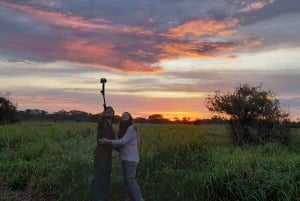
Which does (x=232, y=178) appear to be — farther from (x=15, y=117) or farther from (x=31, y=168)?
(x=15, y=117)

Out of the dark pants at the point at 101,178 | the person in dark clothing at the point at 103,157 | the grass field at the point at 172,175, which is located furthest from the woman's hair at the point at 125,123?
the grass field at the point at 172,175

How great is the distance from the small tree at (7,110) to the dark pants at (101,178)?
32.0 metres

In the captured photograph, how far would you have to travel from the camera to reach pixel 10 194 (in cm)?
1359

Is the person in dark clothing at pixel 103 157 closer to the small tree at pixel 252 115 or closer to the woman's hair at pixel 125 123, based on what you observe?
the woman's hair at pixel 125 123

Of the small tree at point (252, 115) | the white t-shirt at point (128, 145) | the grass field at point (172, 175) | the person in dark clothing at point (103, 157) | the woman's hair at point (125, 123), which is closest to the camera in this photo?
the white t-shirt at point (128, 145)

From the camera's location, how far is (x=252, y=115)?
21641 mm

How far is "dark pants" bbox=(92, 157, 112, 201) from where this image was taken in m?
11.9

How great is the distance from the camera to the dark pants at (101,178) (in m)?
11.9

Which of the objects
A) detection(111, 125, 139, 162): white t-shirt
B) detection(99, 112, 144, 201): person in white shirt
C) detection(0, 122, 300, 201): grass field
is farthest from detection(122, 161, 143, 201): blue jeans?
detection(0, 122, 300, 201): grass field

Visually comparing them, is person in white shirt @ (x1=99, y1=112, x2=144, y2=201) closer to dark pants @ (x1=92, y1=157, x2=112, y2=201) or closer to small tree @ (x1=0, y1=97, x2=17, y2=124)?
dark pants @ (x1=92, y1=157, x2=112, y2=201)

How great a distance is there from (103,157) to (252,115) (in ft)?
Answer: 35.9

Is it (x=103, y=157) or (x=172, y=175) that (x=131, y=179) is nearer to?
(x=103, y=157)

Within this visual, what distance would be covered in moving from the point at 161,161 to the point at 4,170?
452cm

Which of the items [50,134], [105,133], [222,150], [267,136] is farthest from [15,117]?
[105,133]
